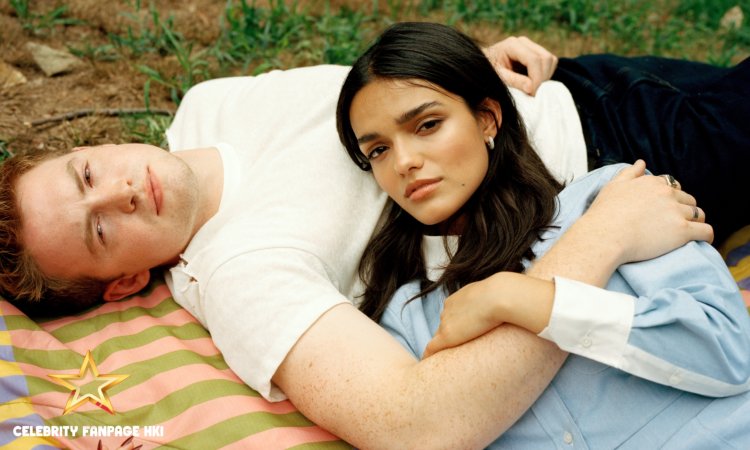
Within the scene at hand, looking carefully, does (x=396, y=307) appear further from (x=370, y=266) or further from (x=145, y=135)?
(x=145, y=135)

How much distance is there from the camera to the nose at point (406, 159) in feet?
7.27

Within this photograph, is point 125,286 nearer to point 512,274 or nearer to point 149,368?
point 149,368

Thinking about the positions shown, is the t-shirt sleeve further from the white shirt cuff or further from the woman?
the white shirt cuff

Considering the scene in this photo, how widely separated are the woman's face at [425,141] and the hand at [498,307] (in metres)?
0.47

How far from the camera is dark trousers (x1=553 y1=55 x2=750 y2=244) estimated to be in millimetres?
2504

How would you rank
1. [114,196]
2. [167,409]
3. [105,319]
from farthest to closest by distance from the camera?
[105,319]
[114,196]
[167,409]

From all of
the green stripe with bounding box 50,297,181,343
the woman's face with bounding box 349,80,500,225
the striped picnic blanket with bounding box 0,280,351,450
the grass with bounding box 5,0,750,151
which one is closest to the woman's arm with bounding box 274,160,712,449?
the striped picnic blanket with bounding box 0,280,351,450

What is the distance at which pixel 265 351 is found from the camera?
204 centimetres

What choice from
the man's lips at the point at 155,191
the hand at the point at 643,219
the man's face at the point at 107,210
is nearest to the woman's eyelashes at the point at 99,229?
the man's face at the point at 107,210

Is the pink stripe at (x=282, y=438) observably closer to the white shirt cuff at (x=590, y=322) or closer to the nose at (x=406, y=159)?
the white shirt cuff at (x=590, y=322)

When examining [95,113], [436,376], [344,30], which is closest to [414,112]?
[436,376]

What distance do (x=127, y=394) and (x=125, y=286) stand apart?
55cm

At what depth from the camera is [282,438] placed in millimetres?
2051

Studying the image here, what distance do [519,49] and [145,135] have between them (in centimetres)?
197
